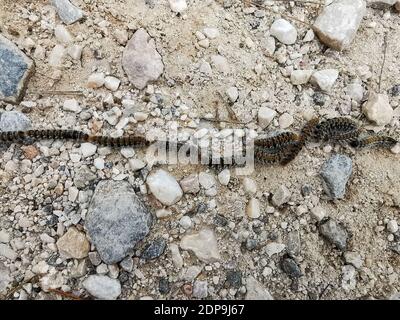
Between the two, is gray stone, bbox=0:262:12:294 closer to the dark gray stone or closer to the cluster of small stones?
the cluster of small stones

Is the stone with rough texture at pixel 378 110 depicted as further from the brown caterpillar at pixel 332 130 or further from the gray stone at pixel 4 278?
the gray stone at pixel 4 278

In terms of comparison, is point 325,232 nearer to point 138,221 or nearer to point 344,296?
point 344,296

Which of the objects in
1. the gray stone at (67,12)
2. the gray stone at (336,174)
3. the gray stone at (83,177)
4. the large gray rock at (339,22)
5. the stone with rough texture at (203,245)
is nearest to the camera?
the stone with rough texture at (203,245)

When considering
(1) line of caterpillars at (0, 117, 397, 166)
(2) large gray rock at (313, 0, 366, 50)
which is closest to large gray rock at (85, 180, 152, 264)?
(1) line of caterpillars at (0, 117, 397, 166)

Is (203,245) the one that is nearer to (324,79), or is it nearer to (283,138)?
(283,138)

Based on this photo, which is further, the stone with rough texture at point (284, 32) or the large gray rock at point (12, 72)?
the stone with rough texture at point (284, 32)

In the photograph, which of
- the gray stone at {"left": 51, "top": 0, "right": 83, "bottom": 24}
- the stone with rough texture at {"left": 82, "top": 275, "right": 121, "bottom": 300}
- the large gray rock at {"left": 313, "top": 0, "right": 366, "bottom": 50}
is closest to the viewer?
the stone with rough texture at {"left": 82, "top": 275, "right": 121, "bottom": 300}

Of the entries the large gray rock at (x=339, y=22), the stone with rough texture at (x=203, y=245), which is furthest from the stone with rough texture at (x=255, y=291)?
the large gray rock at (x=339, y=22)
